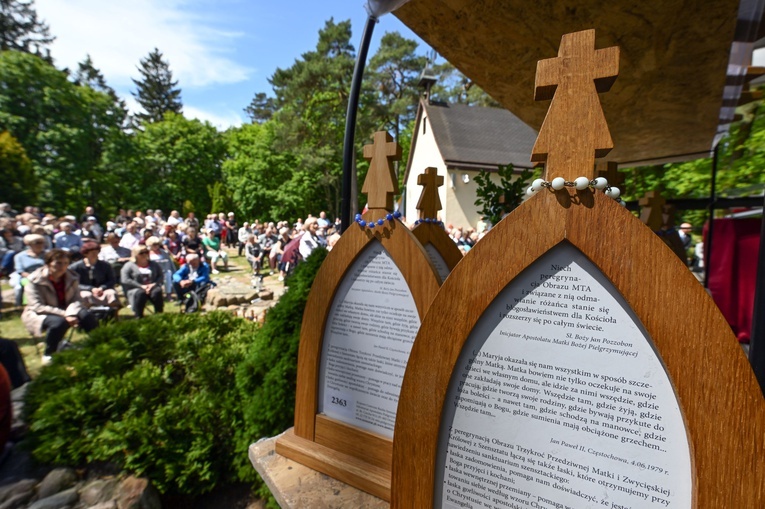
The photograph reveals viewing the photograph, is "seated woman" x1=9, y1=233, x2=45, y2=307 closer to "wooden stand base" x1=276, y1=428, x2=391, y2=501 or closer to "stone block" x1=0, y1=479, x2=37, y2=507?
"stone block" x1=0, y1=479, x2=37, y2=507

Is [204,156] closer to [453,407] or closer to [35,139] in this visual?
[35,139]

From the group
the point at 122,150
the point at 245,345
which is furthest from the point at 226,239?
the point at 245,345

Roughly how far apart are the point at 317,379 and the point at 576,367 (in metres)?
1.25

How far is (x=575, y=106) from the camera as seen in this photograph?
859mm

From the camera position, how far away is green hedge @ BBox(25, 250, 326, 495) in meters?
2.36

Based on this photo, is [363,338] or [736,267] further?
[736,267]

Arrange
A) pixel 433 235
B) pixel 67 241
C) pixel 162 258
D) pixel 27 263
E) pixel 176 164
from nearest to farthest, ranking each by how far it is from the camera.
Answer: pixel 433 235 < pixel 27 263 < pixel 162 258 < pixel 67 241 < pixel 176 164

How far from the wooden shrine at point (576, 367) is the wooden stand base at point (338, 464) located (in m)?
0.49

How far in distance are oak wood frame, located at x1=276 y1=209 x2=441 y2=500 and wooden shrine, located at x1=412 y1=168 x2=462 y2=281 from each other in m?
0.54

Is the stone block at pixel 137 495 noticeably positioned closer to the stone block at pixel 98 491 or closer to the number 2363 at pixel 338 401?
the stone block at pixel 98 491

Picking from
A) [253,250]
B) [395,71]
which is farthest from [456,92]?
[253,250]

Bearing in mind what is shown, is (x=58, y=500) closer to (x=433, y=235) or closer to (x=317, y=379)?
(x=317, y=379)

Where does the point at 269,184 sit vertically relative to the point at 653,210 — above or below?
above

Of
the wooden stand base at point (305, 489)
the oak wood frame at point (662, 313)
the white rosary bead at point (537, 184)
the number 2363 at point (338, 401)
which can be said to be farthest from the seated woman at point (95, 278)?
the white rosary bead at point (537, 184)
